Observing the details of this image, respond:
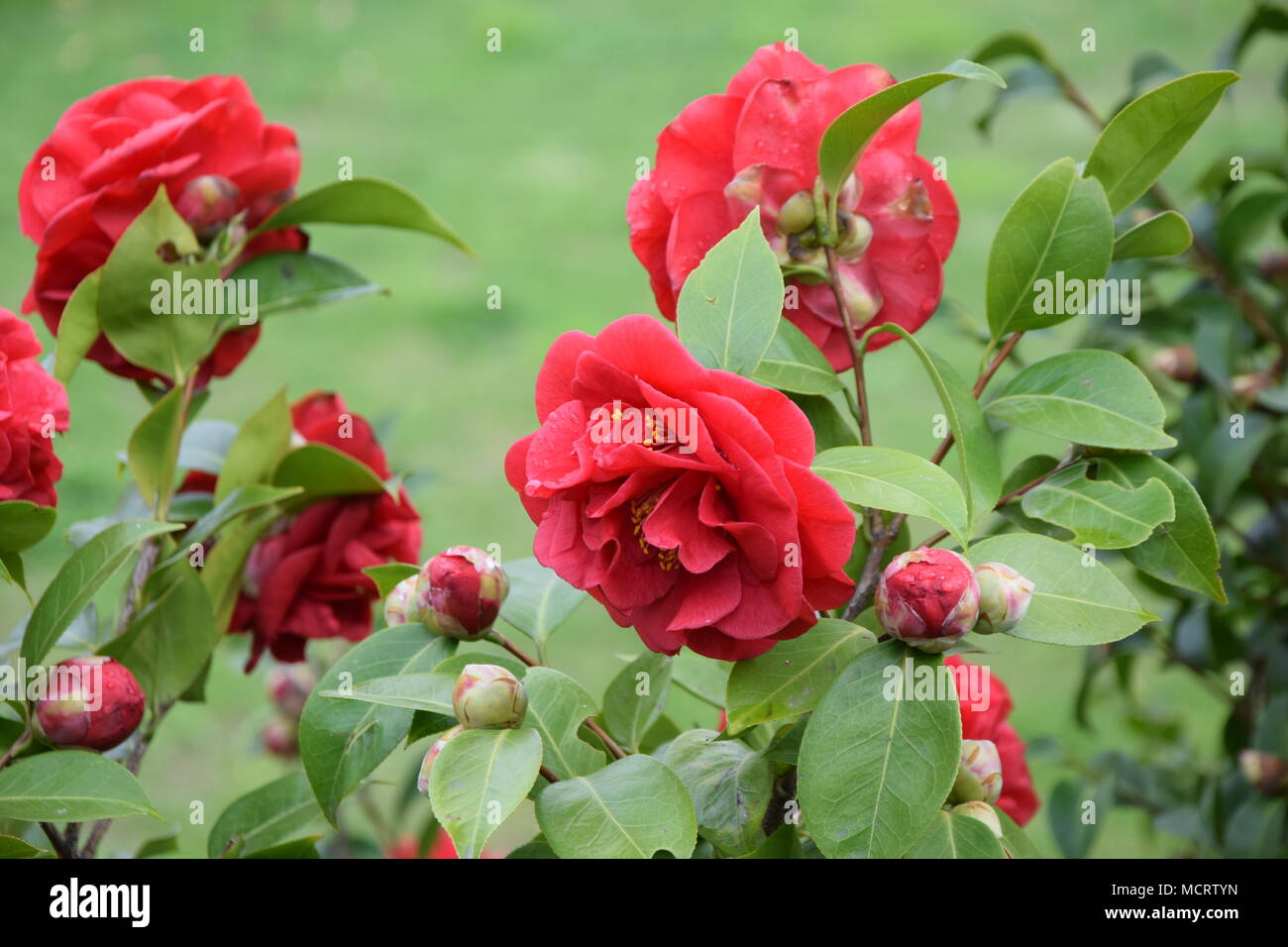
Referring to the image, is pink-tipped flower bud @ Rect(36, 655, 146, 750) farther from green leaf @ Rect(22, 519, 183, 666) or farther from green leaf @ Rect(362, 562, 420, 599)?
green leaf @ Rect(362, 562, 420, 599)

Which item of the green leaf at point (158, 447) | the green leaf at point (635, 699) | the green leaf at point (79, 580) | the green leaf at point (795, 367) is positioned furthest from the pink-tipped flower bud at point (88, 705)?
the green leaf at point (795, 367)

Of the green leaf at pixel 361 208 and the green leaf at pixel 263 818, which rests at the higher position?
the green leaf at pixel 361 208

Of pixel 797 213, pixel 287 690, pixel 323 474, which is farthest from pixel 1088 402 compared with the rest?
pixel 287 690

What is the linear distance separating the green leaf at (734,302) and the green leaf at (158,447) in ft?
1.00

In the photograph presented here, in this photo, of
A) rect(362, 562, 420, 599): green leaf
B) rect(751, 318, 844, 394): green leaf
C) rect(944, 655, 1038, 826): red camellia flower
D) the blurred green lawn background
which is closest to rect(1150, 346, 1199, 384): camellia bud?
rect(944, 655, 1038, 826): red camellia flower

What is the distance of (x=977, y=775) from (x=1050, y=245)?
0.78ft

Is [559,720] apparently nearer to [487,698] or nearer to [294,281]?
[487,698]

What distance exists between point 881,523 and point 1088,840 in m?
0.59

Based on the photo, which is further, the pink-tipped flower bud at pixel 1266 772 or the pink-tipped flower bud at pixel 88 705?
the pink-tipped flower bud at pixel 1266 772

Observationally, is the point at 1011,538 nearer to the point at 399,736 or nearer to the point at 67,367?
the point at 399,736

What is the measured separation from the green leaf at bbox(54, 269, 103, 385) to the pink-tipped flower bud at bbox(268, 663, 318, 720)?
20.7 inches

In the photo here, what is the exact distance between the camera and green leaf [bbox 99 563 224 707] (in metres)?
0.66

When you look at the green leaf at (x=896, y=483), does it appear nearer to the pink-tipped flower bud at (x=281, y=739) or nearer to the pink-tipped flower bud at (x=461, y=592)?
the pink-tipped flower bud at (x=461, y=592)

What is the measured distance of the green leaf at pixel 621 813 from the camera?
1.54ft
